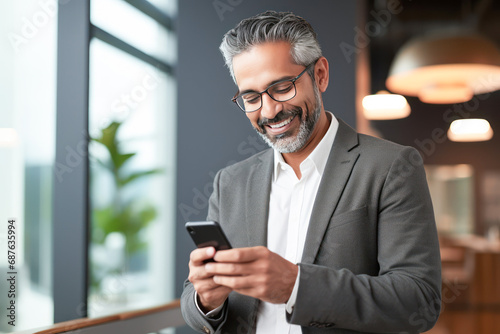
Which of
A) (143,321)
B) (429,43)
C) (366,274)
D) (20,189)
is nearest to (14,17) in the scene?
(20,189)

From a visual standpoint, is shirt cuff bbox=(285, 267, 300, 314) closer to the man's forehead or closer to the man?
the man

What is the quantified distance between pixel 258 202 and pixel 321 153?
0.27 metres

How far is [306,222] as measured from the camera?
5.26ft

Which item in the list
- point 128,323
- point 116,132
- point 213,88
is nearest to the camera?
point 128,323

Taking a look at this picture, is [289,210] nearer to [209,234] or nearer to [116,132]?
[209,234]

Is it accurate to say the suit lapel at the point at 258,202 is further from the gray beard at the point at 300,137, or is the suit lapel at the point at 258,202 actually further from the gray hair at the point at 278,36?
the gray hair at the point at 278,36

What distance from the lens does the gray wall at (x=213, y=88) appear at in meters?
3.00

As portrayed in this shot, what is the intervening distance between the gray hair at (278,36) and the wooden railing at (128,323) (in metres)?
1.26

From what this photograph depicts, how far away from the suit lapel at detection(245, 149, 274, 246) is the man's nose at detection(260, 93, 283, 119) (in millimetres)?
246

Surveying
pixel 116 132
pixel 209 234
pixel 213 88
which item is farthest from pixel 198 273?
pixel 116 132

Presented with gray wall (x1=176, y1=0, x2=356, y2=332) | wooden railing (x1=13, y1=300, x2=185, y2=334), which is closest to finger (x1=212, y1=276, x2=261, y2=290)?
wooden railing (x1=13, y1=300, x2=185, y2=334)

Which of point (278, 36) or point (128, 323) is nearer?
point (278, 36)

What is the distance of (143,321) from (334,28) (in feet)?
6.56

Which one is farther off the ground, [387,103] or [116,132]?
[387,103]
